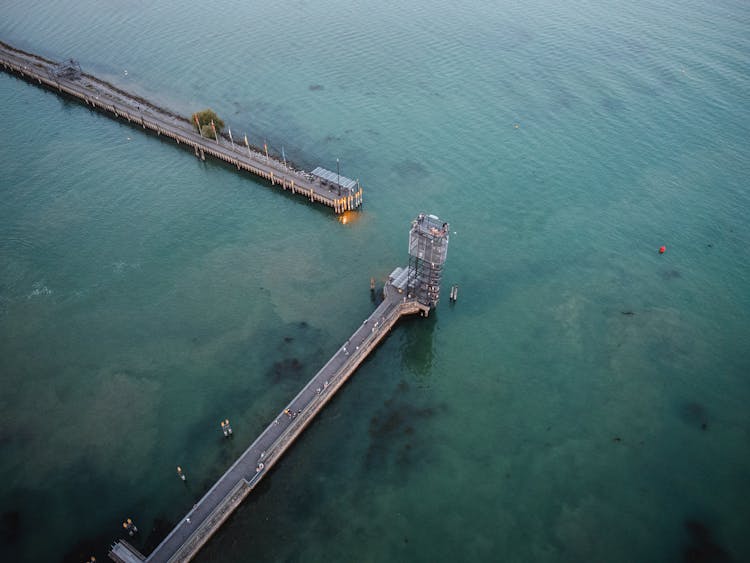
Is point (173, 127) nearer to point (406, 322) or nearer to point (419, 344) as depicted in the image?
point (406, 322)

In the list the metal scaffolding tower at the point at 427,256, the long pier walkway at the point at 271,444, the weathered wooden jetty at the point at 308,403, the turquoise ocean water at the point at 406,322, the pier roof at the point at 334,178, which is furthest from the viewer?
the pier roof at the point at 334,178

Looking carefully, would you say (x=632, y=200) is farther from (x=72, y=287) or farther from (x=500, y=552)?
(x=72, y=287)

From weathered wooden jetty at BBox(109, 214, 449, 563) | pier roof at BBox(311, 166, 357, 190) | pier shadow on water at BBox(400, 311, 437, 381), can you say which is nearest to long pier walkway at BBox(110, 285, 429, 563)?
weathered wooden jetty at BBox(109, 214, 449, 563)

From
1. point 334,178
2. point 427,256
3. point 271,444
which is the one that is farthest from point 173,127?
point 271,444

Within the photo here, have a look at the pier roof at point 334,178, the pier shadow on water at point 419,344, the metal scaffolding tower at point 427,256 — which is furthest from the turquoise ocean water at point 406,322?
the pier roof at point 334,178

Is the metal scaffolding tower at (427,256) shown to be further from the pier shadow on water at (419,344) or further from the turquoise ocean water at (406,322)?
the turquoise ocean water at (406,322)
